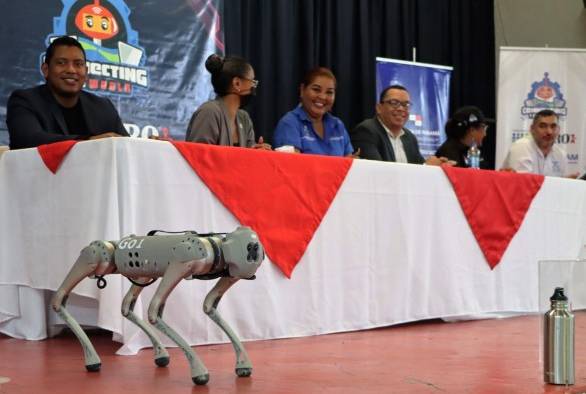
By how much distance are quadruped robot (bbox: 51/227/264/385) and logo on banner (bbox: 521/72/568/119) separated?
4.76 metres

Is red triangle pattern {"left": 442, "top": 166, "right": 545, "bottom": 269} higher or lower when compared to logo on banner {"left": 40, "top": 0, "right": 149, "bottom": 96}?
lower

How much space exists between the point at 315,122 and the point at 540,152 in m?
1.52

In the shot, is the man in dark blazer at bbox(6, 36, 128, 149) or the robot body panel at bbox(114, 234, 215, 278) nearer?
the robot body panel at bbox(114, 234, 215, 278)

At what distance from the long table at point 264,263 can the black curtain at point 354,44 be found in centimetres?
258

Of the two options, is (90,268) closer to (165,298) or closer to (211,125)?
(165,298)

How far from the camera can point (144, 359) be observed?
2195 mm

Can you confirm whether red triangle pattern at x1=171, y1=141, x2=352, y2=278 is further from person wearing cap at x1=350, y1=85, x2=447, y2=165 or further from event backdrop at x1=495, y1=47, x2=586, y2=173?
event backdrop at x1=495, y1=47, x2=586, y2=173

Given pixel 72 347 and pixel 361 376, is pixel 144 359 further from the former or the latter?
pixel 361 376

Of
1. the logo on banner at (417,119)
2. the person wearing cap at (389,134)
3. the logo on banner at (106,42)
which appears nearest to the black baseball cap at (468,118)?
the person wearing cap at (389,134)

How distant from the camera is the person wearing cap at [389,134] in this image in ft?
12.5

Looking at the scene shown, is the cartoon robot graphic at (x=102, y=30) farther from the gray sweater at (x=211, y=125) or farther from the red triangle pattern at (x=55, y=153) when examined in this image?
the red triangle pattern at (x=55, y=153)

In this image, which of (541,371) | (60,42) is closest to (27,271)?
(60,42)

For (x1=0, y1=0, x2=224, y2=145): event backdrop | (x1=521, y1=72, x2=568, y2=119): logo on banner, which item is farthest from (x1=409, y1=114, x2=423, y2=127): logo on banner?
(x1=0, y1=0, x2=224, y2=145): event backdrop

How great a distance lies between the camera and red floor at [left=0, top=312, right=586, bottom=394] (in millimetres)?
1819
